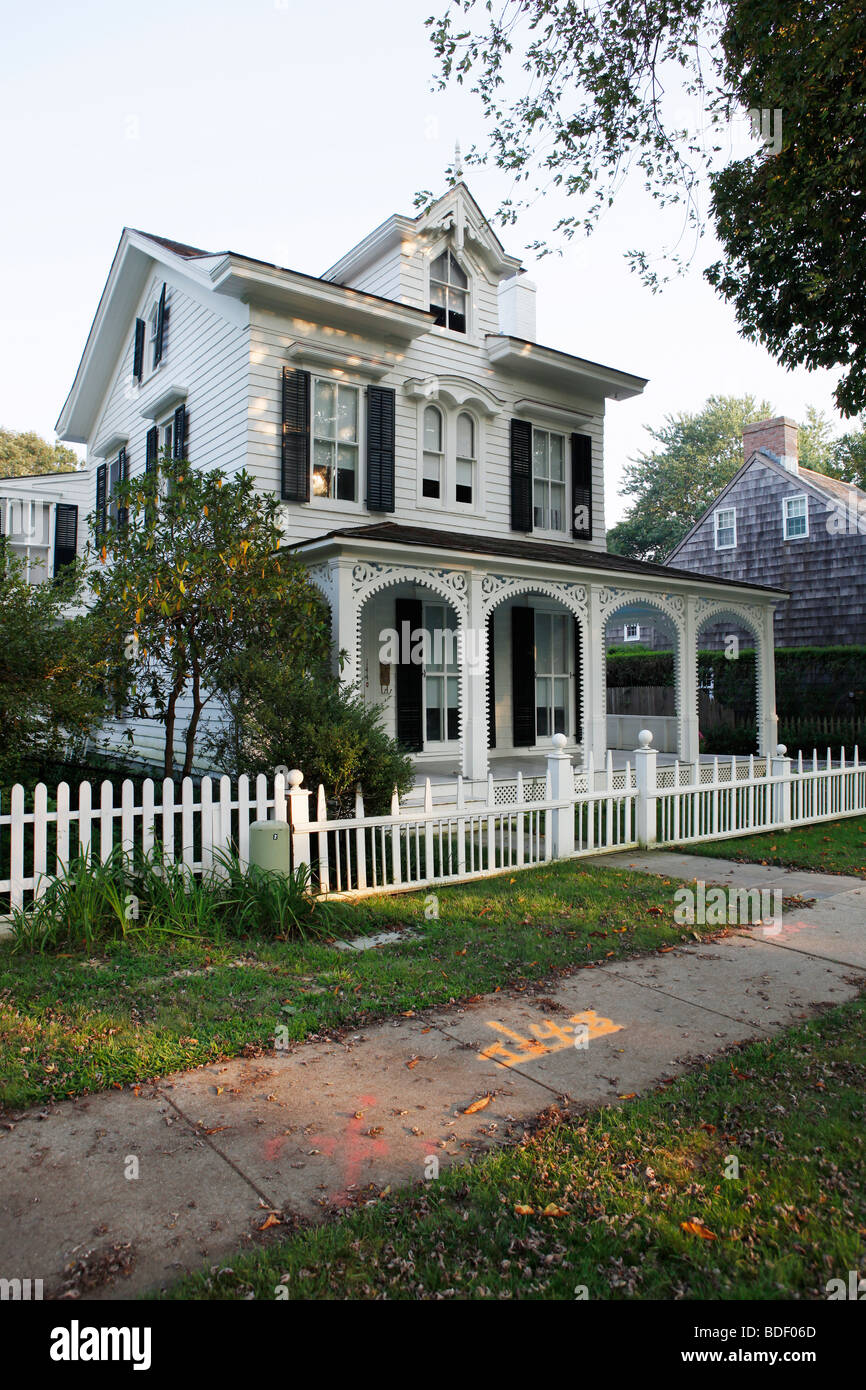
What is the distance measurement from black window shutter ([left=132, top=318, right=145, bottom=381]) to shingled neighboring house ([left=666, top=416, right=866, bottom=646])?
1673 centimetres

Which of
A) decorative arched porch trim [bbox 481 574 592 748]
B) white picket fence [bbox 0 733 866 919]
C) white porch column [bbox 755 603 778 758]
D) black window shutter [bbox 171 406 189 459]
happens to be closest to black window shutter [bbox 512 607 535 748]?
decorative arched porch trim [bbox 481 574 592 748]

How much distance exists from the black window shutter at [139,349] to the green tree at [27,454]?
30.6m

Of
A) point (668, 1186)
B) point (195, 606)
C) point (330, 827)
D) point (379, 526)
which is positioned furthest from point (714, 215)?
point (668, 1186)

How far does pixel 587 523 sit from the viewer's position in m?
16.7

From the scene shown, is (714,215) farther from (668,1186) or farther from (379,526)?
(668,1186)

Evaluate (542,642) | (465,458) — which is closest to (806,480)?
(542,642)

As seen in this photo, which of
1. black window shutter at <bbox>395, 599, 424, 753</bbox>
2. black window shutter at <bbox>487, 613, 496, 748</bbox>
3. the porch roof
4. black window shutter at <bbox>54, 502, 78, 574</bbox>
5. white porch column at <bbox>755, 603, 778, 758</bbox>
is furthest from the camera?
black window shutter at <bbox>54, 502, 78, 574</bbox>

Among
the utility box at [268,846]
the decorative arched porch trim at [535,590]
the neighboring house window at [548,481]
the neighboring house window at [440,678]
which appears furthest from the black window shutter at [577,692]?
the utility box at [268,846]

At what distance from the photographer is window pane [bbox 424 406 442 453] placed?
47.8 ft

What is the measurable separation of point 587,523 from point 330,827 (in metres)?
11.3

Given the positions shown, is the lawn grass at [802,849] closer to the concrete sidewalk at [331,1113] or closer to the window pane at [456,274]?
the concrete sidewalk at [331,1113]

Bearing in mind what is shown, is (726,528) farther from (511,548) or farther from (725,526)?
(511,548)

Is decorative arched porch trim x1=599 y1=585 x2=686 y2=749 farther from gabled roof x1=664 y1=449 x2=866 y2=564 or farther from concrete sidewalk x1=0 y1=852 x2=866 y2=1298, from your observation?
gabled roof x1=664 y1=449 x2=866 y2=564
